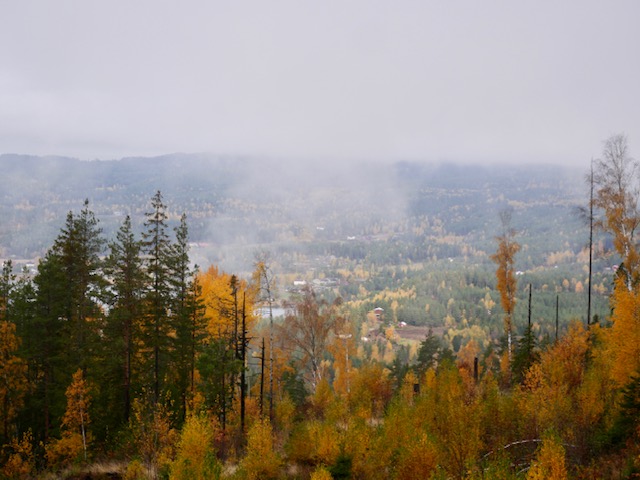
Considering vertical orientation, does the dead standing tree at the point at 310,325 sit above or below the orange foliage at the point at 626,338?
below

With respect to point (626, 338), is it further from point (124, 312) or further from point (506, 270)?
point (124, 312)

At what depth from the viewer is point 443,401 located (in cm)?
2344

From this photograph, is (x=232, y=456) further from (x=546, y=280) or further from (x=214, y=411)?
(x=546, y=280)

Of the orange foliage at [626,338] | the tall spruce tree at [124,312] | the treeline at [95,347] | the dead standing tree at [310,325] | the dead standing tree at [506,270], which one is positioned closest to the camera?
the orange foliage at [626,338]

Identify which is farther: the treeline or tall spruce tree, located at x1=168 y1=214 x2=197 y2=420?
tall spruce tree, located at x1=168 y1=214 x2=197 y2=420

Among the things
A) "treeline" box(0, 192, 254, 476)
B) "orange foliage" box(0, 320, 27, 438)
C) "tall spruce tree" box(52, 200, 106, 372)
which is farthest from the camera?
"tall spruce tree" box(52, 200, 106, 372)

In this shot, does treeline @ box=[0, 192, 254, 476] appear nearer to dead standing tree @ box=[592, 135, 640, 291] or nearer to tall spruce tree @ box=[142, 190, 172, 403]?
tall spruce tree @ box=[142, 190, 172, 403]

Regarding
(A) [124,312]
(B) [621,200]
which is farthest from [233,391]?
(B) [621,200]

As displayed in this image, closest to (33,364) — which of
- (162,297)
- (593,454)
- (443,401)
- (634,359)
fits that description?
(162,297)

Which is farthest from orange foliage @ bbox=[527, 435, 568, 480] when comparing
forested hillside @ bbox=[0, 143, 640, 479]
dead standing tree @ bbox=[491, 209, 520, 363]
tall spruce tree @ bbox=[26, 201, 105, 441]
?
tall spruce tree @ bbox=[26, 201, 105, 441]

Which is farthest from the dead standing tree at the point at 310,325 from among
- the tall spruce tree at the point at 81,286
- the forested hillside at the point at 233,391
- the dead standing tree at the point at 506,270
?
the tall spruce tree at the point at 81,286

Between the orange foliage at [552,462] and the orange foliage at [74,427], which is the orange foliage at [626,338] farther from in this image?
the orange foliage at [74,427]

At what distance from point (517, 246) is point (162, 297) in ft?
85.0

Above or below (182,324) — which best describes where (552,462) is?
above
